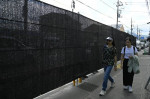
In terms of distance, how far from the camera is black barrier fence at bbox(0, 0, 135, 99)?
10.5 ft

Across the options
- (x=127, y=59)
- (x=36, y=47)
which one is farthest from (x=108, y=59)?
(x=36, y=47)

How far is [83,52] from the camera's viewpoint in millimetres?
6652

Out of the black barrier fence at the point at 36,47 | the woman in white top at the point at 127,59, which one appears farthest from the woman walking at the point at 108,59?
the black barrier fence at the point at 36,47

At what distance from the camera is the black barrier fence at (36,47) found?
3.20 metres

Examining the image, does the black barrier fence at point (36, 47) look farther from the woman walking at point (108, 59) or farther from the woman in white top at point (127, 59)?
the woman in white top at point (127, 59)

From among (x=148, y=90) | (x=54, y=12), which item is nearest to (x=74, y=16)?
(x=54, y=12)

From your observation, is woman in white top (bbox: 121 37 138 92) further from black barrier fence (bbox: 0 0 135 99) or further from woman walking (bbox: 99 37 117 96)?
black barrier fence (bbox: 0 0 135 99)

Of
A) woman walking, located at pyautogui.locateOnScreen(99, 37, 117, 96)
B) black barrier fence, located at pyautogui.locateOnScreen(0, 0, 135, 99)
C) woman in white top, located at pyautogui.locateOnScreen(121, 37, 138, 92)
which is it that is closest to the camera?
black barrier fence, located at pyautogui.locateOnScreen(0, 0, 135, 99)

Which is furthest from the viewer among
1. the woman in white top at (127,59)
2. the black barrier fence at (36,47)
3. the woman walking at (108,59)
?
the woman in white top at (127,59)

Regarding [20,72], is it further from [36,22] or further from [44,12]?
[44,12]

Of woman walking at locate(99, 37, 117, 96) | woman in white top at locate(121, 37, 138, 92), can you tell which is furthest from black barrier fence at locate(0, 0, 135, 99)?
woman in white top at locate(121, 37, 138, 92)

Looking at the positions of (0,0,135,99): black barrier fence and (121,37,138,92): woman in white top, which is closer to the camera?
(0,0,135,99): black barrier fence

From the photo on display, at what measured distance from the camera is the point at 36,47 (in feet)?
12.9

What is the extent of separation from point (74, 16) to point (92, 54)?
7.78 feet
